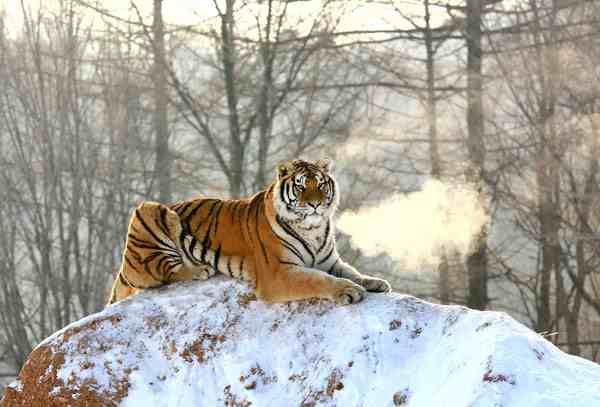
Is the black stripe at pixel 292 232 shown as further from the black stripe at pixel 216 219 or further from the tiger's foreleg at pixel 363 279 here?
the black stripe at pixel 216 219

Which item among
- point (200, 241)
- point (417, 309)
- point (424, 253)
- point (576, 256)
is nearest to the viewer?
point (417, 309)

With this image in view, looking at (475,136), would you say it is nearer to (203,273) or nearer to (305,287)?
(203,273)

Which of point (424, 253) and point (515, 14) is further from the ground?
point (515, 14)

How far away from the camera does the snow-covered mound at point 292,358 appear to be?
12.3ft

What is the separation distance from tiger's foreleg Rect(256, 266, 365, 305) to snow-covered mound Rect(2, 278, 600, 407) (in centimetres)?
6

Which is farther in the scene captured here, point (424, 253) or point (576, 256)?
point (424, 253)

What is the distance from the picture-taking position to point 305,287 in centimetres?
492

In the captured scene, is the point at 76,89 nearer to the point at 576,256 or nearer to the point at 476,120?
the point at 476,120

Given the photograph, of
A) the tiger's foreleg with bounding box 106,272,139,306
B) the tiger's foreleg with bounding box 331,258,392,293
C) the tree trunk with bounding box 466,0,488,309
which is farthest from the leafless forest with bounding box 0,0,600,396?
the tiger's foreleg with bounding box 331,258,392,293

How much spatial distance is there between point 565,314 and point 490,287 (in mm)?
3532

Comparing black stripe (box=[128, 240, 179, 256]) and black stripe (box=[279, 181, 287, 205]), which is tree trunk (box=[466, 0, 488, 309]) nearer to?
black stripe (box=[128, 240, 179, 256])

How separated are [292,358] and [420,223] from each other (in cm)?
1112

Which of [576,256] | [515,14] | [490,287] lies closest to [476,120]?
[515,14]

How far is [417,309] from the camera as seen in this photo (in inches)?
180
